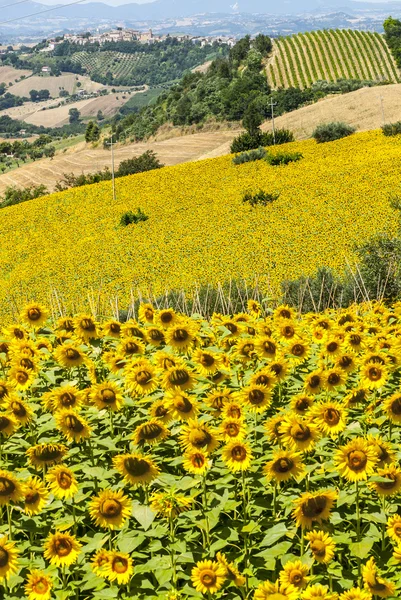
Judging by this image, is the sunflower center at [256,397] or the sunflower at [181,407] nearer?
the sunflower at [181,407]

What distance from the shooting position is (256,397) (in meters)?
4.94

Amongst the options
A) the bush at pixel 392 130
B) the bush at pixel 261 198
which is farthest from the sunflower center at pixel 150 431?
the bush at pixel 392 130

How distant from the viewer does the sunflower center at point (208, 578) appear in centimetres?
345

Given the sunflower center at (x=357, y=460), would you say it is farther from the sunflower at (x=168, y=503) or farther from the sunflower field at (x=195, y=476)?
the sunflower at (x=168, y=503)

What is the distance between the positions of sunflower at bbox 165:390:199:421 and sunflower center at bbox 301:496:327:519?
1036mm

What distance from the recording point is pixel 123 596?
4.03 meters

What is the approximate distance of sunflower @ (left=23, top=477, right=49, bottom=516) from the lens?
4021 mm

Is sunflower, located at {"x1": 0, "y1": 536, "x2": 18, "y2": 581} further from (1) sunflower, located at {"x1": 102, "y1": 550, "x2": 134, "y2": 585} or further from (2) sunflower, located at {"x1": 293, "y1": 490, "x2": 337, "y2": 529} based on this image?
(2) sunflower, located at {"x1": 293, "y1": 490, "x2": 337, "y2": 529}

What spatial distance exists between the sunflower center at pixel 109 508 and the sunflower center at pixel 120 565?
0.24 m

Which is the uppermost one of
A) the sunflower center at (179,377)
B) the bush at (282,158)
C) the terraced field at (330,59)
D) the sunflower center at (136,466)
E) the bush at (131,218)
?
the sunflower center at (136,466)

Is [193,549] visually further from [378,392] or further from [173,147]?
[173,147]

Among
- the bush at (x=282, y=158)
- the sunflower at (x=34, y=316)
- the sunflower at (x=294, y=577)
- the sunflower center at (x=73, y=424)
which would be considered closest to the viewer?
the sunflower at (x=294, y=577)

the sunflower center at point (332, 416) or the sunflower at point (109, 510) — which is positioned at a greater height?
the sunflower at point (109, 510)

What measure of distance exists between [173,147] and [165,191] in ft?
125
